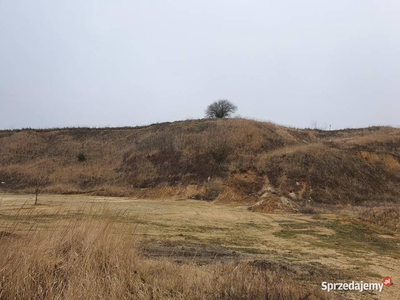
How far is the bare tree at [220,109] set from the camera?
58156mm

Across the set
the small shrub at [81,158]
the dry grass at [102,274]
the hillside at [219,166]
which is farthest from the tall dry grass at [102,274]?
the small shrub at [81,158]

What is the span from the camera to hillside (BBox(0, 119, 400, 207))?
2808 centimetres

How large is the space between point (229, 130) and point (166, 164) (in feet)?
27.7

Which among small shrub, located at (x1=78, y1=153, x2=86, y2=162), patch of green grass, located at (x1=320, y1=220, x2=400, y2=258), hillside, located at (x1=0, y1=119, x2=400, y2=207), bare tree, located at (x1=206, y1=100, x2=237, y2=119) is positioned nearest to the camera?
patch of green grass, located at (x1=320, y1=220, x2=400, y2=258)

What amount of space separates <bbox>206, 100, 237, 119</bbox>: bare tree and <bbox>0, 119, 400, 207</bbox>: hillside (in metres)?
14.5

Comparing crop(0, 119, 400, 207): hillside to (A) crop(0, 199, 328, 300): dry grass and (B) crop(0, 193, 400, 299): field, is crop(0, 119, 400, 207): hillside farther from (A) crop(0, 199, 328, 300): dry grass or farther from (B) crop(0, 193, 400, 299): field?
(A) crop(0, 199, 328, 300): dry grass

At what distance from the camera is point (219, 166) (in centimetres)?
3200

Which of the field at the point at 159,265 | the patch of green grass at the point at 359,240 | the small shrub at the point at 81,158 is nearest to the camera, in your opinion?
the field at the point at 159,265

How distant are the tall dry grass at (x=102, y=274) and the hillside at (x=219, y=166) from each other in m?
16.1

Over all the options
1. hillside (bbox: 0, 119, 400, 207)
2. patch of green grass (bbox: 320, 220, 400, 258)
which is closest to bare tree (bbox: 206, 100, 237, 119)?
hillside (bbox: 0, 119, 400, 207)

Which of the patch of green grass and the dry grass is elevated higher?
the dry grass

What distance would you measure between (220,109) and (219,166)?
2786 centimetres

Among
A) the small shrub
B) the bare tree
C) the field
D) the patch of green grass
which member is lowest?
the patch of green grass

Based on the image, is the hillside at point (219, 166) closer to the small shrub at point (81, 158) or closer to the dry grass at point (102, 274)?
the small shrub at point (81, 158)
